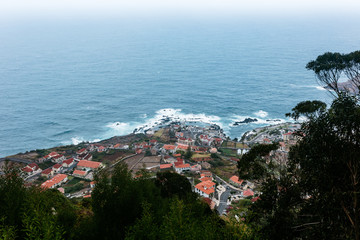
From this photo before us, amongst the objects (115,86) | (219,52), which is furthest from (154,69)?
(219,52)

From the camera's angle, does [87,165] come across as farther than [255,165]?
Yes

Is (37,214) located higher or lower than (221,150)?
higher

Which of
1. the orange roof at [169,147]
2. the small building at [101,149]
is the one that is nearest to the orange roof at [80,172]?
the small building at [101,149]

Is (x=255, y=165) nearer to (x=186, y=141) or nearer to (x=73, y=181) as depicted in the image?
(x=73, y=181)

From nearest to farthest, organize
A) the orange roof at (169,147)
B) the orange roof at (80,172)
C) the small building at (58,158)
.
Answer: the orange roof at (80,172)
the small building at (58,158)
the orange roof at (169,147)

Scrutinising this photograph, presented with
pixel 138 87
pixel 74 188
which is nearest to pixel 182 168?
pixel 74 188

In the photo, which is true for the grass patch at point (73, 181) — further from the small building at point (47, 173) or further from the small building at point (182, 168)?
the small building at point (182, 168)

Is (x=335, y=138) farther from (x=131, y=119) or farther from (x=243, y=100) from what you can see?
(x=243, y=100)
